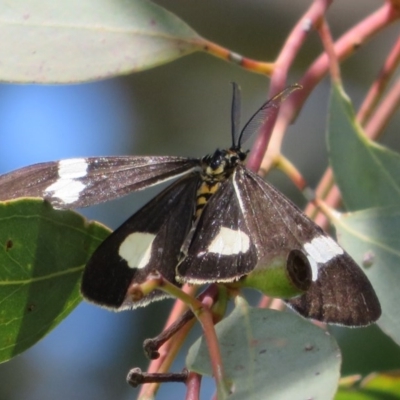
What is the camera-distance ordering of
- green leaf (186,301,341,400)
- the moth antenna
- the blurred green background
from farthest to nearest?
the blurred green background → the moth antenna → green leaf (186,301,341,400)

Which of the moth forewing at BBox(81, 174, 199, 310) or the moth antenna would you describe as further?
the moth antenna

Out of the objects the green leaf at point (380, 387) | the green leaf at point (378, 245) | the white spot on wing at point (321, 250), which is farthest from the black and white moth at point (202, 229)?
the green leaf at point (380, 387)

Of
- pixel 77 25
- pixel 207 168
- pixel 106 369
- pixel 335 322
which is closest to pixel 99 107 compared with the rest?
pixel 106 369

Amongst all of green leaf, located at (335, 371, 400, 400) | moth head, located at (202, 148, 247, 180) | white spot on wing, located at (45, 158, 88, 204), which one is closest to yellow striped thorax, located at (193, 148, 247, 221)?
moth head, located at (202, 148, 247, 180)

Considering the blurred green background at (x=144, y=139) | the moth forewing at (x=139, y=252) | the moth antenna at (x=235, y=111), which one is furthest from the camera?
the blurred green background at (x=144, y=139)

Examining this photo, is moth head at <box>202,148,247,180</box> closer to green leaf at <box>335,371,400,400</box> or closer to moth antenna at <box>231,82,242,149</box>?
moth antenna at <box>231,82,242,149</box>

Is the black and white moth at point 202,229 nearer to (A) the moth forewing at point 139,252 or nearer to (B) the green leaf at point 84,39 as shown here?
(A) the moth forewing at point 139,252

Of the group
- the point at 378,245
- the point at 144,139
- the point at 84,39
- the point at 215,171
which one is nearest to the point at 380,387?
the point at 378,245

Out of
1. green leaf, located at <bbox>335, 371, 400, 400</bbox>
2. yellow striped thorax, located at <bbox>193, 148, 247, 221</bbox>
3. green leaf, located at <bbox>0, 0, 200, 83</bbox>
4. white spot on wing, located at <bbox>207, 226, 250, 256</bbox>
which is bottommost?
green leaf, located at <bbox>335, 371, 400, 400</bbox>
